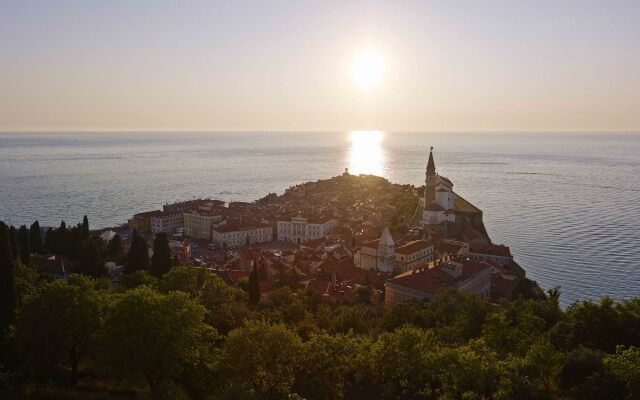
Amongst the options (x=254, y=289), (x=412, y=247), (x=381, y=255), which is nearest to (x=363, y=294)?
(x=381, y=255)

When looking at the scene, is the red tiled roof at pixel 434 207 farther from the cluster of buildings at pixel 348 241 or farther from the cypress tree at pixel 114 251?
the cypress tree at pixel 114 251

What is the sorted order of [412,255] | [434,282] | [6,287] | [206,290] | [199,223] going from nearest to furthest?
[6,287] < [206,290] < [434,282] < [412,255] < [199,223]

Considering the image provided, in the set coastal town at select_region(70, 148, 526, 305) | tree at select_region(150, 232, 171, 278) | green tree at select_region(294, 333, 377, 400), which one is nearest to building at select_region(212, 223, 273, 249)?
coastal town at select_region(70, 148, 526, 305)

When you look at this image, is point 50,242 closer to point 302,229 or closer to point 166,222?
point 166,222

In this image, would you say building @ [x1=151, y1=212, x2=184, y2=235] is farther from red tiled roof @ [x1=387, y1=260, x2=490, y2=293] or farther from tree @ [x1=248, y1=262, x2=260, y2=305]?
tree @ [x1=248, y1=262, x2=260, y2=305]

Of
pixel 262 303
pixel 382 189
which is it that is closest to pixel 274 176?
pixel 382 189

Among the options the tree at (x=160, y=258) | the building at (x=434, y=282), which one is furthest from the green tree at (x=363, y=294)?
the tree at (x=160, y=258)
